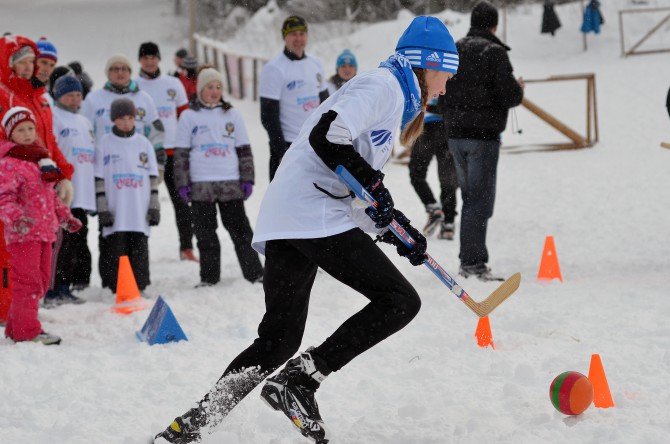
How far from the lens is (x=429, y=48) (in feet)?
11.1

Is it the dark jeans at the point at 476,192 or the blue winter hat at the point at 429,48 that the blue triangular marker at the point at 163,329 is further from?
the dark jeans at the point at 476,192

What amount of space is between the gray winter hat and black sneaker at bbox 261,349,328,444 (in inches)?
152

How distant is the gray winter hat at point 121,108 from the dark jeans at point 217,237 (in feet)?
2.92

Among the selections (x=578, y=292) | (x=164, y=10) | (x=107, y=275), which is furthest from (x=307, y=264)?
(x=164, y=10)

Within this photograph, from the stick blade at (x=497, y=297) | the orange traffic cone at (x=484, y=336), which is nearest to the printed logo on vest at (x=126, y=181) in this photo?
the orange traffic cone at (x=484, y=336)

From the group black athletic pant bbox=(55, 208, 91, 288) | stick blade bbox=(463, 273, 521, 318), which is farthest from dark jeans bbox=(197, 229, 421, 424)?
black athletic pant bbox=(55, 208, 91, 288)

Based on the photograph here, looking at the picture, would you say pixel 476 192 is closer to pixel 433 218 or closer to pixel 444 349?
pixel 433 218

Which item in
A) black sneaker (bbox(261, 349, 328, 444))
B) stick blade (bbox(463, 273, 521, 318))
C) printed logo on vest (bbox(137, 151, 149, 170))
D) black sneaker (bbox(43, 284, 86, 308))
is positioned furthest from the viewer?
printed logo on vest (bbox(137, 151, 149, 170))

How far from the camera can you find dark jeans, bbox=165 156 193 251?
7.94 metres

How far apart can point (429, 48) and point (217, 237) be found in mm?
3806

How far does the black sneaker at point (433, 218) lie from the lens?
8344mm

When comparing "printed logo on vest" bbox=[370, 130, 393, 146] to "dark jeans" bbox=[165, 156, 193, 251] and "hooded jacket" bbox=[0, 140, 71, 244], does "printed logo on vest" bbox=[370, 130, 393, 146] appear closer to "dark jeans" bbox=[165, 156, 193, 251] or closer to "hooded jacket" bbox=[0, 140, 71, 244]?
"hooded jacket" bbox=[0, 140, 71, 244]

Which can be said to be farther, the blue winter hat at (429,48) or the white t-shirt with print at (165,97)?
the white t-shirt with print at (165,97)

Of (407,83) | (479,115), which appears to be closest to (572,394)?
(407,83)
